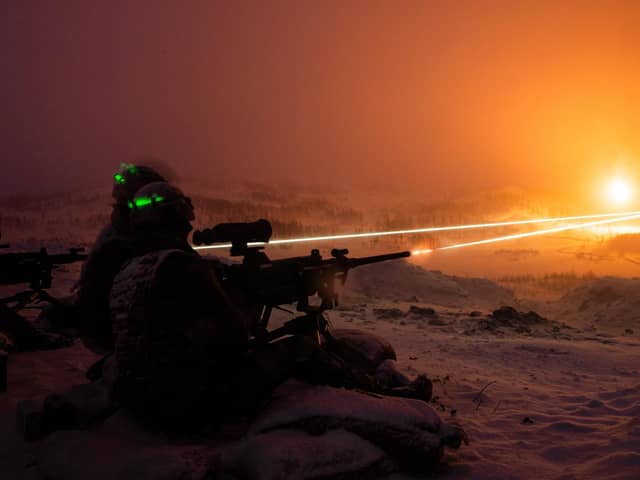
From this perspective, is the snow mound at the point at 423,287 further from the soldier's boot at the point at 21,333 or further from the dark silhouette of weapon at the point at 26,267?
the soldier's boot at the point at 21,333

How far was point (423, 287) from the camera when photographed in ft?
60.7

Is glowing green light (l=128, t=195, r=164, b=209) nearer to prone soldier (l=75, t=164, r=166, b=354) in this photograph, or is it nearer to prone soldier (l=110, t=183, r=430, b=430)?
prone soldier (l=110, t=183, r=430, b=430)

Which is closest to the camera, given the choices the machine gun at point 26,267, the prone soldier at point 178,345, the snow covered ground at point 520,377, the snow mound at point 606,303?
the prone soldier at point 178,345

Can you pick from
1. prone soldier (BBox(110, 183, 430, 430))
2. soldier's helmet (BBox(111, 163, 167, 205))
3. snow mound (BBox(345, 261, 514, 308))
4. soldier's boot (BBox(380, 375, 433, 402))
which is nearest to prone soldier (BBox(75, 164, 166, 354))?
soldier's helmet (BBox(111, 163, 167, 205))

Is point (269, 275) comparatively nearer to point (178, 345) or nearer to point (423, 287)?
point (178, 345)

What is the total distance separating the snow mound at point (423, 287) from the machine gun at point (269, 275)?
40.5ft

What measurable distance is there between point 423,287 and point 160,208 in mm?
15570

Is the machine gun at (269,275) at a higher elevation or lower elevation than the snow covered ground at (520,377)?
higher

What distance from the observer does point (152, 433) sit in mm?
3859

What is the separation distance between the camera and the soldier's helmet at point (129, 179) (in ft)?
18.3

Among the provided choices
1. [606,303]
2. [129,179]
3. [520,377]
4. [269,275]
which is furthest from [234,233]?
[606,303]

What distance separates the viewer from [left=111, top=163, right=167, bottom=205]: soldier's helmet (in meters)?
5.58

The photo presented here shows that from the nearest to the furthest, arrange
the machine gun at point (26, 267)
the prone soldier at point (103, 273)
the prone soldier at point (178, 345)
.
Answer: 1. the prone soldier at point (178, 345)
2. the prone soldier at point (103, 273)
3. the machine gun at point (26, 267)

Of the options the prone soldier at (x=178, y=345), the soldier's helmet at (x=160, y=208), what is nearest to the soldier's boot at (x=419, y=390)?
the prone soldier at (x=178, y=345)
